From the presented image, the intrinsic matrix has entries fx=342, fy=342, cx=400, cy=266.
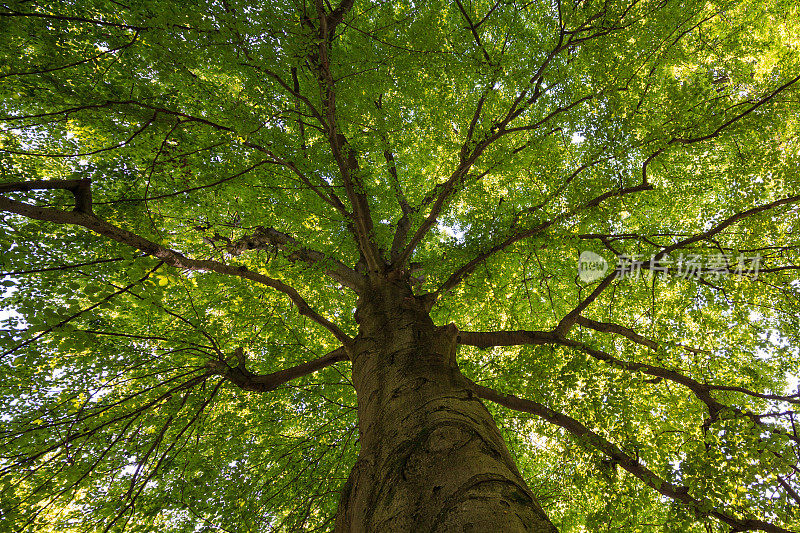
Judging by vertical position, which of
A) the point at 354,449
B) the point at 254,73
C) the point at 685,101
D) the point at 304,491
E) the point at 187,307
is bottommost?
the point at 304,491

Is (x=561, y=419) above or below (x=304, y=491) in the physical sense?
below

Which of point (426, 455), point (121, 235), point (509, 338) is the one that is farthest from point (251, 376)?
point (509, 338)

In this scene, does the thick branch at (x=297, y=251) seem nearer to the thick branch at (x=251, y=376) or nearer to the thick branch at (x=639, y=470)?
the thick branch at (x=251, y=376)

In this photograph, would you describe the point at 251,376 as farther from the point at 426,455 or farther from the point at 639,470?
the point at 639,470

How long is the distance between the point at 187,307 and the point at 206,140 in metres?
3.20

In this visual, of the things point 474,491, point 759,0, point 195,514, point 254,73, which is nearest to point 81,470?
point 195,514

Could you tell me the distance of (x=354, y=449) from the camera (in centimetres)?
562

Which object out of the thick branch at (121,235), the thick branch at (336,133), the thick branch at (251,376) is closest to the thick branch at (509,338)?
the thick branch at (121,235)

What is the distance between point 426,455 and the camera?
6.52ft

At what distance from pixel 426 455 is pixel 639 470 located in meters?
2.22

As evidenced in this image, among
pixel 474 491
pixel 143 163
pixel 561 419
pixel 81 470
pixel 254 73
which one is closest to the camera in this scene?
pixel 474 491

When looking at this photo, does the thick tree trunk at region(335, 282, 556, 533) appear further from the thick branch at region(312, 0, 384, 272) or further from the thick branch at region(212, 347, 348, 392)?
the thick branch at region(312, 0, 384, 272)

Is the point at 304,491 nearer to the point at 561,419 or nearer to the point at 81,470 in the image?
the point at 81,470

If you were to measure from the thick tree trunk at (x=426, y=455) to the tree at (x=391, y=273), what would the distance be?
0.06ft
